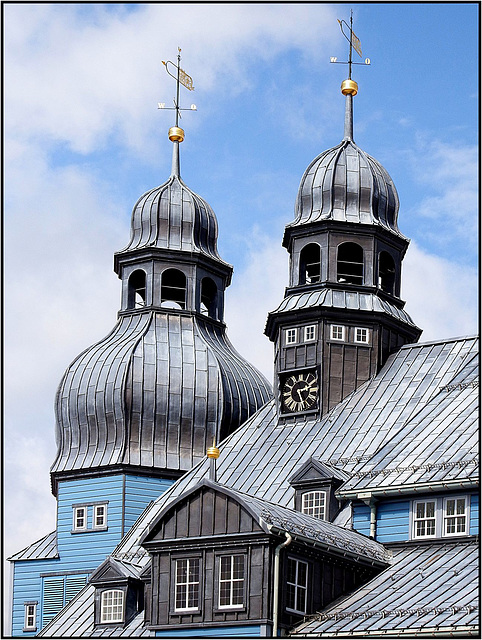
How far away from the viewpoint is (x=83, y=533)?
69.3m

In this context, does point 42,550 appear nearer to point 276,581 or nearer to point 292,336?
point 292,336

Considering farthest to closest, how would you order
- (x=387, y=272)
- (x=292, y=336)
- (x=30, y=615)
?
(x=30, y=615) < (x=387, y=272) < (x=292, y=336)

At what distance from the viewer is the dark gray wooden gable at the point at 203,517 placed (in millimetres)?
Answer: 51000

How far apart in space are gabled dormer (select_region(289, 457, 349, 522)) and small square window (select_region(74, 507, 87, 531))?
14.3m

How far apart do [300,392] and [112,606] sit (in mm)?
12106

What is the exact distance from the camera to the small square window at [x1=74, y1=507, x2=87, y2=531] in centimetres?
6956

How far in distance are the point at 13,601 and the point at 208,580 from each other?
22760 mm

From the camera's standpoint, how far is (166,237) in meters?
76.4

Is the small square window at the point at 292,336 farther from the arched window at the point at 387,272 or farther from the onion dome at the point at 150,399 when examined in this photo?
the onion dome at the point at 150,399

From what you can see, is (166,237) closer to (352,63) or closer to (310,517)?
(352,63)

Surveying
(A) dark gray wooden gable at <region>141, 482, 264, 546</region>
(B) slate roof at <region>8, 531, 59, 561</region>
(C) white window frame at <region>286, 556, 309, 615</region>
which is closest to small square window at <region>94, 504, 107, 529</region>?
(B) slate roof at <region>8, 531, 59, 561</region>

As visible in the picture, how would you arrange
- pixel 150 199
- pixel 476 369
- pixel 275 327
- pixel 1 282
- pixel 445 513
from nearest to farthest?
pixel 1 282 → pixel 445 513 → pixel 476 369 → pixel 275 327 → pixel 150 199

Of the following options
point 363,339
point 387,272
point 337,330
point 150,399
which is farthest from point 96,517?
point 387,272

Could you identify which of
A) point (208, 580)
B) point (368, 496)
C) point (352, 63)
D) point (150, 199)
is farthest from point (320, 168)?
point (208, 580)
